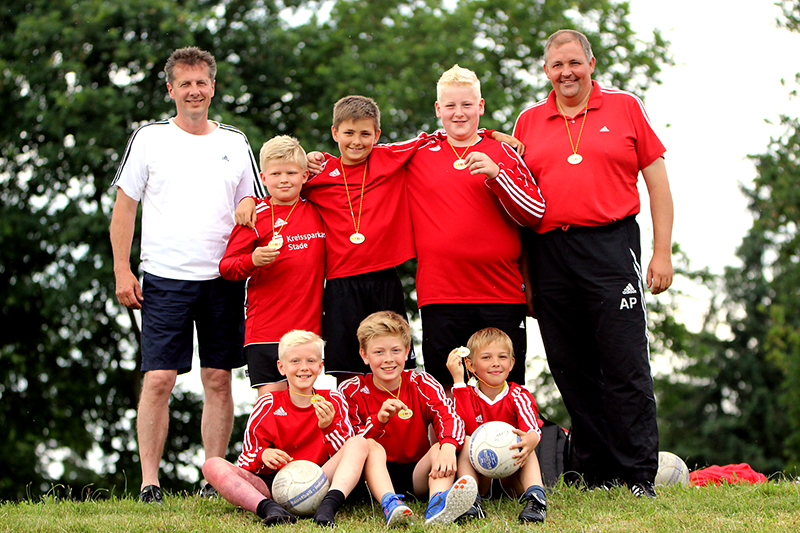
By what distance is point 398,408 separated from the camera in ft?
14.4

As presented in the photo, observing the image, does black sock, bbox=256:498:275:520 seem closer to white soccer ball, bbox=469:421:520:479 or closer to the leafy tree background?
white soccer ball, bbox=469:421:520:479

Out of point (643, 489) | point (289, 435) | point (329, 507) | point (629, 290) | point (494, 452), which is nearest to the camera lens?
point (329, 507)

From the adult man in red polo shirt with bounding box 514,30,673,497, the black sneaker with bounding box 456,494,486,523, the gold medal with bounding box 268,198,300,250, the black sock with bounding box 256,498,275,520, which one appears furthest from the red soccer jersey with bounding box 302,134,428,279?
the black sneaker with bounding box 456,494,486,523

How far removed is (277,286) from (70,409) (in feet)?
37.5

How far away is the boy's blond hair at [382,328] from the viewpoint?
4.60 metres

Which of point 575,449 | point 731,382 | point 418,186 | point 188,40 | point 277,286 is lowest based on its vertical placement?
point 731,382

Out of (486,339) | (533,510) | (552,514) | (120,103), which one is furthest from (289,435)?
(120,103)

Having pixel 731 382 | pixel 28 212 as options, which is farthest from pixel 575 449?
pixel 731 382

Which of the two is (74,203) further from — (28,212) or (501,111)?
(501,111)

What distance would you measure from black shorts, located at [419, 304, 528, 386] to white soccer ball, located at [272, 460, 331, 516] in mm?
1110

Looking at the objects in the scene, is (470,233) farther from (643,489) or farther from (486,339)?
(643,489)

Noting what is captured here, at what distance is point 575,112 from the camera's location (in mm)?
5078

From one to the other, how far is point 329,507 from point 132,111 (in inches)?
399

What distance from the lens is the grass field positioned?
388cm
